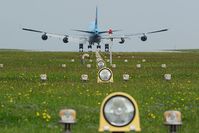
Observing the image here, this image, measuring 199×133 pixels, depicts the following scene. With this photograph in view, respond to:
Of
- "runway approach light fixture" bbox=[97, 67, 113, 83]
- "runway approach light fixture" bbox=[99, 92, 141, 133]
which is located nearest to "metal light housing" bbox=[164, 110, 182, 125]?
"runway approach light fixture" bbox=[99, 92, 141, 133]

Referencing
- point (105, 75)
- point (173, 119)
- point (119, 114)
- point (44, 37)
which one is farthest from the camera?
point (44, 37)

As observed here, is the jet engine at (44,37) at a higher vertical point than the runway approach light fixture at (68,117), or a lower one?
higher

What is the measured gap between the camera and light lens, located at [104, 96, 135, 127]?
6.45m

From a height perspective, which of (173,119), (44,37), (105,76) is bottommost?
(173,119)

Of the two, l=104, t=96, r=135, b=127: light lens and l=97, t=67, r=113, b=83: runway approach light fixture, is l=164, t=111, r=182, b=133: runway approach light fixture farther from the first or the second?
l=97, t=67, r=113, b=83: runway approach light fixture

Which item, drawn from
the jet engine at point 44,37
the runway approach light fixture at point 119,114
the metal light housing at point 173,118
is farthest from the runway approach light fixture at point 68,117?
the jet engine at point 44,37

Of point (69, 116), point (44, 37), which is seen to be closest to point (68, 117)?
point (69, 116)

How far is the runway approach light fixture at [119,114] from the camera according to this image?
6453 mm

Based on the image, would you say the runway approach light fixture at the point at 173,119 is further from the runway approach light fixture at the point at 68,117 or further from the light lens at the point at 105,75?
the light lens at the point at 105,75

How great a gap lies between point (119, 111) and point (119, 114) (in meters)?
0.03

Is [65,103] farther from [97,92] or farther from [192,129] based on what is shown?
[192,129]

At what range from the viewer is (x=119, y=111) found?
644cm

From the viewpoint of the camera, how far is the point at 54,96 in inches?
735

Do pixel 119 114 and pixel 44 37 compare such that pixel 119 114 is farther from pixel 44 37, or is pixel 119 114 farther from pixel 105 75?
pixel 44 37
